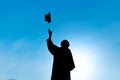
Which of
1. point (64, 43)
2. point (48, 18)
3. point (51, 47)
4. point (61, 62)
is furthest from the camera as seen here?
point (48, 18)

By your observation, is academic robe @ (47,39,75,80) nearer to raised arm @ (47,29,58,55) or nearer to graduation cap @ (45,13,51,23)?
raised arm @ (47,29,58,55)

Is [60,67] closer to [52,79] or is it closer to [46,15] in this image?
[52,79]

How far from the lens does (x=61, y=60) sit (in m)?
13.6

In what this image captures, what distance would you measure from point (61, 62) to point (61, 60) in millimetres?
106

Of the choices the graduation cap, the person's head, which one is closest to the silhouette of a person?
the person's head

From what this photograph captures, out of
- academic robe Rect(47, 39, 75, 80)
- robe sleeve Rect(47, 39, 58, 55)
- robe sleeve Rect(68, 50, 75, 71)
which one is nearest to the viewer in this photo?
academic robe Rect(47, 39, 75, 80)

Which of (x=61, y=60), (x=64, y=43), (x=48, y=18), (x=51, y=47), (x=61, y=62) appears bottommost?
(x=61, y=62)

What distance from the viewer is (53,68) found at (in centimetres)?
1331

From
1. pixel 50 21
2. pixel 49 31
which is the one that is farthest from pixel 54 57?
pixel 50 21

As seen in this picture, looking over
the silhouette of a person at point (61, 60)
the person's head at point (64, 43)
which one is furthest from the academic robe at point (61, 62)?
the person's head at point (64, 43)

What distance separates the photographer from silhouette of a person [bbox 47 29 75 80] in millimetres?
13227

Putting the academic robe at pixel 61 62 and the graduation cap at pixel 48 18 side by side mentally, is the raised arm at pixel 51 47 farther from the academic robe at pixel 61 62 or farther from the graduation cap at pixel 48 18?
the graduation cap at pixel 48 18

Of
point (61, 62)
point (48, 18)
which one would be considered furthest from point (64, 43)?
point (48, 18)

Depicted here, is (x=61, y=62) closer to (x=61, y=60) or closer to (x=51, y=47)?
(x=61, y=60)
